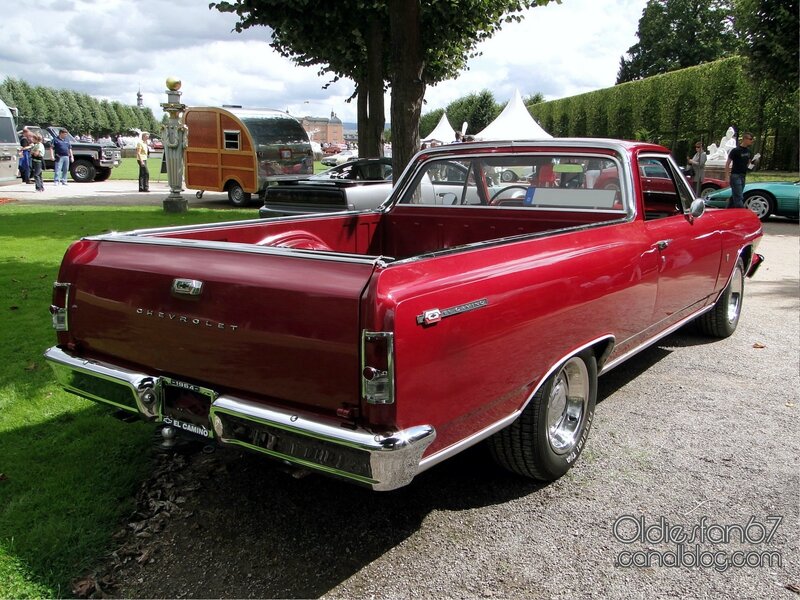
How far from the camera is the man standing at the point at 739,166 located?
523 inches

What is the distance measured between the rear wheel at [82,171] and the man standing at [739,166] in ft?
71.8

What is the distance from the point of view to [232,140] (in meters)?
17.0

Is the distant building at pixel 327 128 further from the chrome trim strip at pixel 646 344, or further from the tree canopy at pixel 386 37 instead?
the chrome trim strip at pixel 646 344

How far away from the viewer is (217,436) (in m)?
2.69

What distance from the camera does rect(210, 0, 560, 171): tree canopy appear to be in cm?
996

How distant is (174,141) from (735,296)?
12100 millimetres

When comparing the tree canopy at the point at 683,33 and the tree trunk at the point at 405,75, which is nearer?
the tree trunk at the point at 405,75

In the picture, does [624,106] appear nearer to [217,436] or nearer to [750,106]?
[750,106]

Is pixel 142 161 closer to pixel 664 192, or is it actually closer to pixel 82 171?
pixel 82 171

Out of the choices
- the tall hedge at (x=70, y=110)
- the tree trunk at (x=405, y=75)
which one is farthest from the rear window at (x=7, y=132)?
the tall hedge at (x=70, y=110)

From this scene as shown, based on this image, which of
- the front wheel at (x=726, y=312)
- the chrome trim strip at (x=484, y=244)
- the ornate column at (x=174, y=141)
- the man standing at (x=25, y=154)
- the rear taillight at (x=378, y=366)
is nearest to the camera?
A: the rear taillight at (x=378, y=366)

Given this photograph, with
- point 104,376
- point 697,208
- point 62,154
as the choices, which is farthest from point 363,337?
point 62,154

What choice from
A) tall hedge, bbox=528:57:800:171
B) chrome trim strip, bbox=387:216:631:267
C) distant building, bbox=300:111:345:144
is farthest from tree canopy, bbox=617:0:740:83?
distant building, bbox=300:111:345:144

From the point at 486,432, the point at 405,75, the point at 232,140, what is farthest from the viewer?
the point at 232,140
